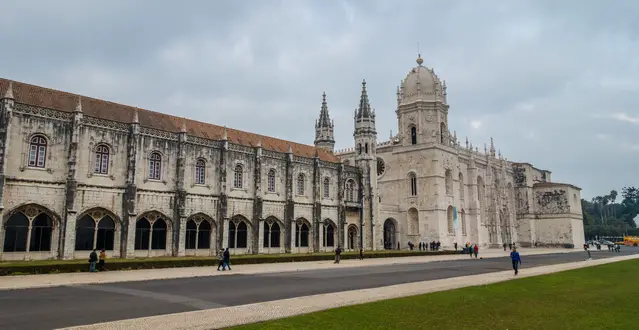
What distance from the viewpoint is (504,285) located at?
19250mm

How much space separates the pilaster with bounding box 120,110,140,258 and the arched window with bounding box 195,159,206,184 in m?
5.67

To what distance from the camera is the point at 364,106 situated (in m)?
59.0

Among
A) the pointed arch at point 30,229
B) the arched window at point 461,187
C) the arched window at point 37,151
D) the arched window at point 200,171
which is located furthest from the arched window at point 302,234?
the arched window at point 461,187

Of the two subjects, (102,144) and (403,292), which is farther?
(102,144)

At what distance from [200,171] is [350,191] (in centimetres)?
2060

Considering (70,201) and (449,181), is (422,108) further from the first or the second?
(70,201)

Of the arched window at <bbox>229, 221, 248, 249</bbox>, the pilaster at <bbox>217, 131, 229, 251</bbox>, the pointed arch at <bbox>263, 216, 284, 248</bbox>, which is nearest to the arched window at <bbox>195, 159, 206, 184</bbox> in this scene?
the pilaster at <bbox>217, 131, 229, 251</bbox>

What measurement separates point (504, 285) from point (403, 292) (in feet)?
18.4

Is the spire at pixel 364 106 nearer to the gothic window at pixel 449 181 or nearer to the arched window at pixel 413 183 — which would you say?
the arched window at pixel 413 183

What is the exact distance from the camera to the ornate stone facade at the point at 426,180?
58656 millimetres

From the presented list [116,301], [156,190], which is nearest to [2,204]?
[156,190]

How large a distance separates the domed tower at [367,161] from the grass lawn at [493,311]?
36.3 meters

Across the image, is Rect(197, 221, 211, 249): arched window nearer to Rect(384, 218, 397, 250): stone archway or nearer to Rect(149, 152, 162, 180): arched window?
Rect(149, 152, 162, 180): arched window

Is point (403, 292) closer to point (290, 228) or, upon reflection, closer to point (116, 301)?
point (116, 301)
